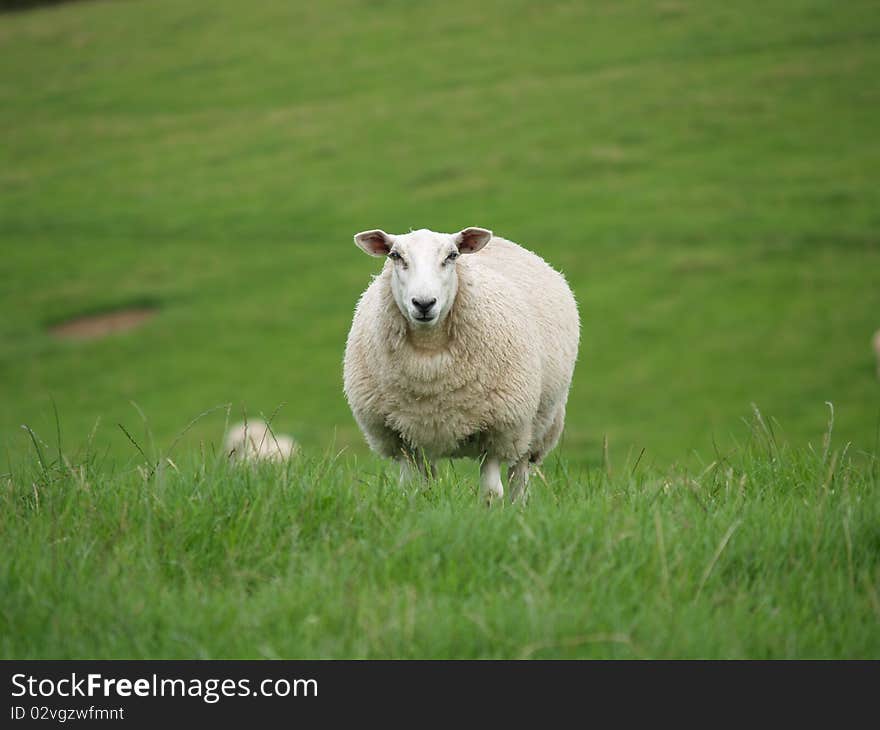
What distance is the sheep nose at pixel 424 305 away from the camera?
216 inches

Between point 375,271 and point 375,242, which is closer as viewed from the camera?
point 375,242

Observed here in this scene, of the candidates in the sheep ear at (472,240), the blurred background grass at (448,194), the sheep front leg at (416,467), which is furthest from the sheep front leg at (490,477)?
the blurred background grass at (448,194)

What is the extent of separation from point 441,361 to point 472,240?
2.30ft

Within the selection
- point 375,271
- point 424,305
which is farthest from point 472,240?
point 375,271

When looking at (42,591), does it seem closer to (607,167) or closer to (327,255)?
(327,255)

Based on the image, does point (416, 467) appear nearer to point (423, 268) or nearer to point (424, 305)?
point (424, 305)

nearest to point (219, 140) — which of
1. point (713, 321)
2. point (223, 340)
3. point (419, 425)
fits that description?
point (223, 340)

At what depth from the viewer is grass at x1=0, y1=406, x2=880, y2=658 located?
143 inches

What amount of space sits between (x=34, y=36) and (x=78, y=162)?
14.9 m

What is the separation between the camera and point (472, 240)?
19.7 feet

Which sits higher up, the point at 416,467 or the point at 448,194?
the point at 416,467

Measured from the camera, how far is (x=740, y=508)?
15.2 feet

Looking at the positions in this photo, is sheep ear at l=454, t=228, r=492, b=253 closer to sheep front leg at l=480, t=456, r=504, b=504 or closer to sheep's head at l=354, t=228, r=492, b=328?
sheep's head at l=354, t=228, r=492, b=328

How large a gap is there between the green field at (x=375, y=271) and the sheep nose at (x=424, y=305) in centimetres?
82
